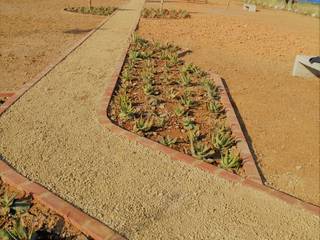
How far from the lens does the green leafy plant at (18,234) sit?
136 inches

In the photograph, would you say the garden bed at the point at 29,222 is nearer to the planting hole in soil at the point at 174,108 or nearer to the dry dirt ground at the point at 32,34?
the planting hole in soil at the point at 174,108

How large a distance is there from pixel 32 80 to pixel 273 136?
16.9 feet

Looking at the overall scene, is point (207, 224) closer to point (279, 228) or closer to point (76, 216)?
point (279, 228)

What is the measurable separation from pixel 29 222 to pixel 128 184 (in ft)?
4.16

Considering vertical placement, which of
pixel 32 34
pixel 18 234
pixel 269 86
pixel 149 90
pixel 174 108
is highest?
pixel 18 234

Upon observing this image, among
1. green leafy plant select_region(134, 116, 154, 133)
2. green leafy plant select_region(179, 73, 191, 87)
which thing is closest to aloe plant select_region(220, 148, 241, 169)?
green leafy plant select_region(134, 116, 154, 133)

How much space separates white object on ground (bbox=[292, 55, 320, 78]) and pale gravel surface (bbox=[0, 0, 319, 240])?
6067mm

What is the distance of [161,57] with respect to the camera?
388 inches

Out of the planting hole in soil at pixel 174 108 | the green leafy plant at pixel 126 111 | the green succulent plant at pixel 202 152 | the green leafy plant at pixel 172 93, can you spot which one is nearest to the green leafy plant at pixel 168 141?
the planting hole in soil at pixel 174 108

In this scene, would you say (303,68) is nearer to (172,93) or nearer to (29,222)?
(172,93)

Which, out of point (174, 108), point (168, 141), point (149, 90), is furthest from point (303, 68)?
point (168, 141)

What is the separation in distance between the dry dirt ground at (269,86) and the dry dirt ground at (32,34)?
2.83 m

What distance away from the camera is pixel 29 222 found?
384 cm

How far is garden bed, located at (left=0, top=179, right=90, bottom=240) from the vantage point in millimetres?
3522
